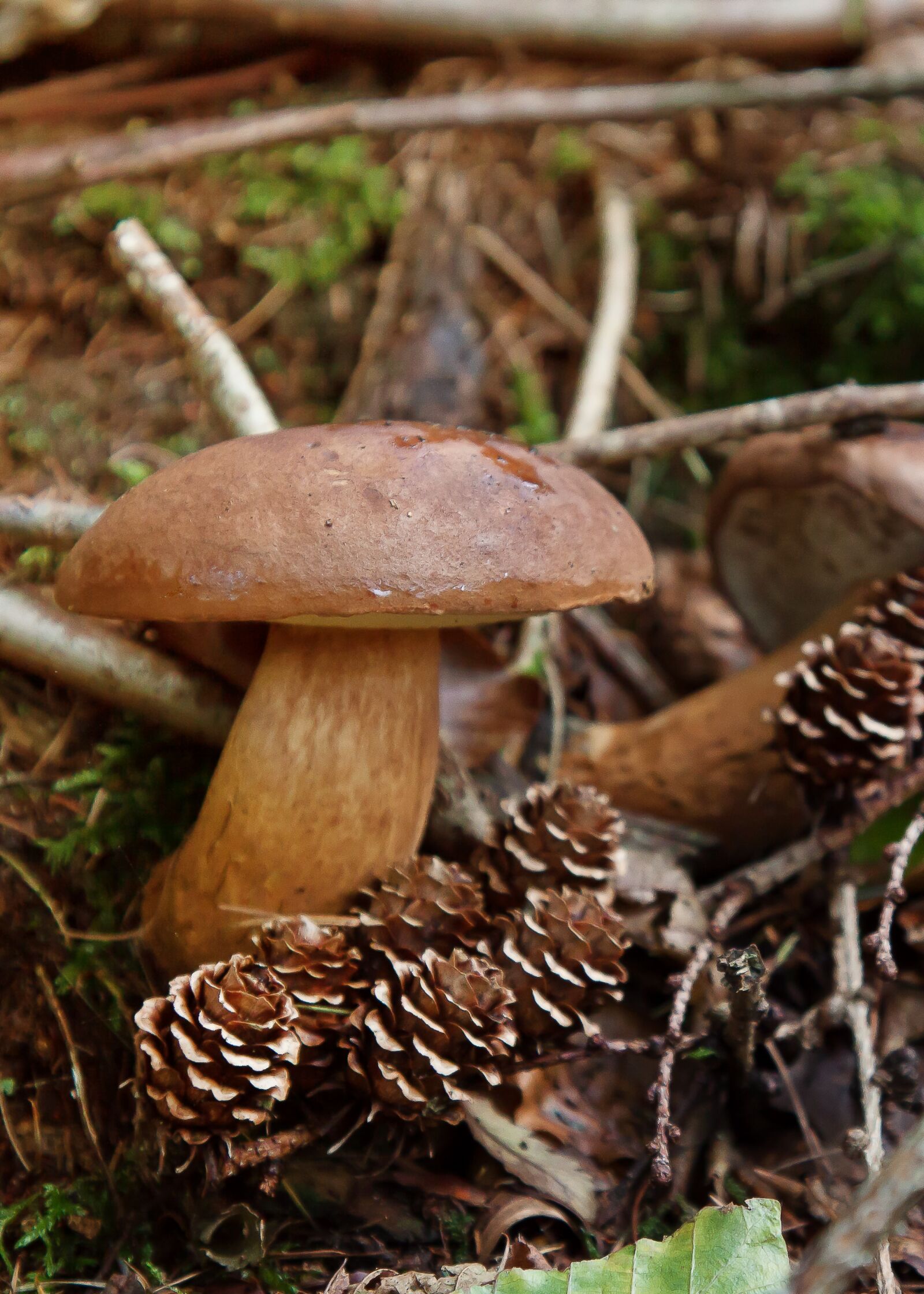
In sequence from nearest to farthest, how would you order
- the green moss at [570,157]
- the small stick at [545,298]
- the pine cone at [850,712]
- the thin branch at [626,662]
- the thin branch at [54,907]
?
the thin branch at [54,907], the pine cone at [850,712], the thin branch at [626,662], the small stick at [545,298], the green moss at [570,157]

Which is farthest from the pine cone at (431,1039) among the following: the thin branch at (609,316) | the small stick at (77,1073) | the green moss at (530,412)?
the green moss at (530,412)

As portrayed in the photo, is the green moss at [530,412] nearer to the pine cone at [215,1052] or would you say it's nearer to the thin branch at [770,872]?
the thin branch at [770,872]

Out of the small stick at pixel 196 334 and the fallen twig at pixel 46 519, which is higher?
the small stick at pixel 196 334

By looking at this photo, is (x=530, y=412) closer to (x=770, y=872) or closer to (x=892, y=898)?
(x=770, y=872)

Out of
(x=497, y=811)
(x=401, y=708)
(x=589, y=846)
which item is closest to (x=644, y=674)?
(x=497, y=811)

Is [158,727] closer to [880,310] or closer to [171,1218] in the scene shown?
[171,1218]

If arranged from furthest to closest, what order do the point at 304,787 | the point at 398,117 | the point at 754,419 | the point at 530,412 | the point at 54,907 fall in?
the point at 530,412 < the point at 398,117 < the point at 754,419 < the point at 54,907 < the point at 304,787

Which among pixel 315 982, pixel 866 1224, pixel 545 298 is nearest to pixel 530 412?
pixel 545 298
